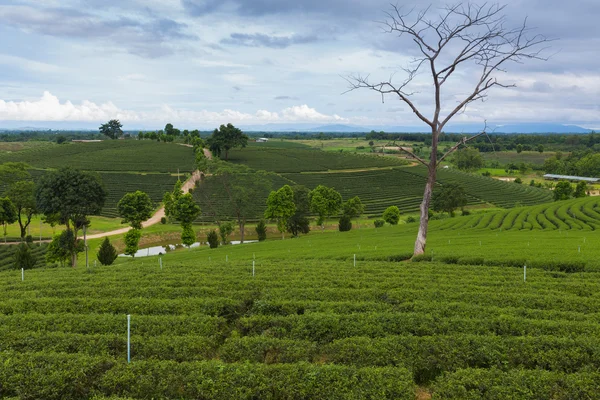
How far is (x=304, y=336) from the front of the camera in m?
8.66

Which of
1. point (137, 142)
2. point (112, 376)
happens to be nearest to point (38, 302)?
point (112, 376)

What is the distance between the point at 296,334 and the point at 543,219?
149ft

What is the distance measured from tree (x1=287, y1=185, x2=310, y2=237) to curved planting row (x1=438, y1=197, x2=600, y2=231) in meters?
19.2

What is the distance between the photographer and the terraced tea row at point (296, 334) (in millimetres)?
6684

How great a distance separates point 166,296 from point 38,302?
351 centimetres

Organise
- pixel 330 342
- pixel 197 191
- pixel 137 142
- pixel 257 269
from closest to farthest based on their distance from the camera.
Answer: pixel 330 342, pixel 257 269, pixel 197 191, pixel 137 142

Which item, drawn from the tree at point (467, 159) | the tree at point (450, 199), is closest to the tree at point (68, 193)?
the tree at point (450, 199)

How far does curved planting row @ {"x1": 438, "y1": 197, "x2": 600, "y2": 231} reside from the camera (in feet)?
129

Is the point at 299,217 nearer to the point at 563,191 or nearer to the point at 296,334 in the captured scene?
the point at 296,334

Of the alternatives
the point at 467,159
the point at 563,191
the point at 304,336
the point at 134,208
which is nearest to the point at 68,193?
the point at 134,208

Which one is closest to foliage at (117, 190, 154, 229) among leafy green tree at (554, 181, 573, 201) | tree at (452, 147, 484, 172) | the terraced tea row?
the terraced tea row

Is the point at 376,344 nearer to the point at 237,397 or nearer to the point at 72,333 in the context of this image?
the point at 237,397

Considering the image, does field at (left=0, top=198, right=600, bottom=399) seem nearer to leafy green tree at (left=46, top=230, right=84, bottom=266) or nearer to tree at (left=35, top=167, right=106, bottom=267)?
tree at (left=35, top=167, right=106, bottom=267)

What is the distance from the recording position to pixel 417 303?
10297 millimetres
